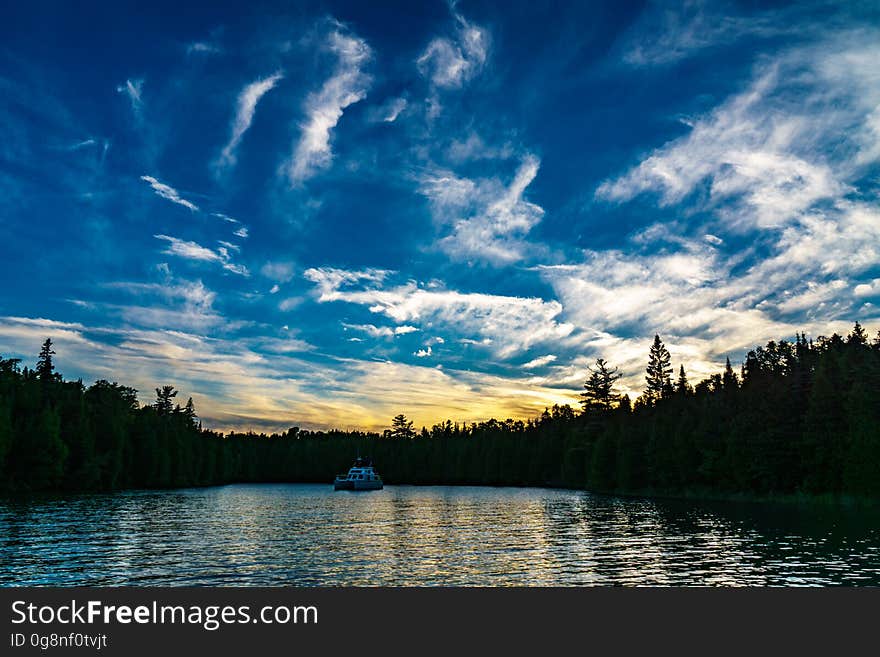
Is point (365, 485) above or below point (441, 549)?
below

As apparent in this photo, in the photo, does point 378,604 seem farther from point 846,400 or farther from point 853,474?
point 846,400

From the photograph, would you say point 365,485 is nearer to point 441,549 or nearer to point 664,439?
point 664,439

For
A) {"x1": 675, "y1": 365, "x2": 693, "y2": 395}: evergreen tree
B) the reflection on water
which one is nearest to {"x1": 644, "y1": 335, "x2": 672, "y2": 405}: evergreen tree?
{"x1": 675, "y1": 365, "x2": 693, "y2": 395}: evergreen tree

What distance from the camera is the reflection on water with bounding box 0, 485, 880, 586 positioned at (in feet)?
104

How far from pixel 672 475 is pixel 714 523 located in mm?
52733

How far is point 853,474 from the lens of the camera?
75.1 m

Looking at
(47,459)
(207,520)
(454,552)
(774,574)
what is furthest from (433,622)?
(47,459)

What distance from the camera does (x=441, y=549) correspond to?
43.5 meters

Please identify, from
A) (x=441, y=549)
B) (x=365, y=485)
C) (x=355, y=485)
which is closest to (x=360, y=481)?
(x=365, y=485)

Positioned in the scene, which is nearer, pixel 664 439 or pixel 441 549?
pixel 441 549

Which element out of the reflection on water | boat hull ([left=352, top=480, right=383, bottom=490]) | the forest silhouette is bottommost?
boat hull ([left=352, top=480, right=383, bottom=490])

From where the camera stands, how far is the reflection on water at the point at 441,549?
3170cm

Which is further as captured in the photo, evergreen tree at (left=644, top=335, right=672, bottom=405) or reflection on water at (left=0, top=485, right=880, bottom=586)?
evergreen tree at (left=644, top=335, right=672, bottom=405)

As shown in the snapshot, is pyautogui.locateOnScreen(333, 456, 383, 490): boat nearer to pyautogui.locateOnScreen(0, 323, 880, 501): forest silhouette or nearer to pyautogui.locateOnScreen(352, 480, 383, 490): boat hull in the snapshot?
pyautogui.locateOnScreen(352, 480, 383, 490): boat hull
